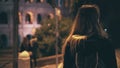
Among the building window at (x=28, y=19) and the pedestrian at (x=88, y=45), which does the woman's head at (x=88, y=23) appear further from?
the building window at (x=28, y=19)

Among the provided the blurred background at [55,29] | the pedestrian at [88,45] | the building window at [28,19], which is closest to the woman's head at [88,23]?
the pedestrian at [88,45]

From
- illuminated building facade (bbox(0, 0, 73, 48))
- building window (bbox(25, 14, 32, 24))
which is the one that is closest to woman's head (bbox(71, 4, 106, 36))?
illuminated building facade (bbox(0, 0, 73, 48))

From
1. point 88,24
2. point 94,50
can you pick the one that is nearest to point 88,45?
point 94,50

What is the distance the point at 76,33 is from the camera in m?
Result: 3.86

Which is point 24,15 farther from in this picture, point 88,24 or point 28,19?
point 88,24

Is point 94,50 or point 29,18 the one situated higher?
point 94,50

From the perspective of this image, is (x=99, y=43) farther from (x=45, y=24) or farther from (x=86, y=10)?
(x=45, y=24)

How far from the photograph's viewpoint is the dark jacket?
3717 mm

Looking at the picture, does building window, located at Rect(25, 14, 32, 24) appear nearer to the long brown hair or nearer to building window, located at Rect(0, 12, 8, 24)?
building window, located at Rect(0, 12, 8, 24)

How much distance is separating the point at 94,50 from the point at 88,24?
0.24 metres

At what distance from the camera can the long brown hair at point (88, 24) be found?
3.75 meters

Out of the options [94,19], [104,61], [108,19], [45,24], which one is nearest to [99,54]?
[104,61]

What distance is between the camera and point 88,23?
12.4 feet

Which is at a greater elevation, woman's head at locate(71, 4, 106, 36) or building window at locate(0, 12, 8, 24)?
woman's head at locate(71, 4, 106, 36)
